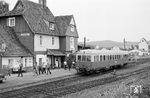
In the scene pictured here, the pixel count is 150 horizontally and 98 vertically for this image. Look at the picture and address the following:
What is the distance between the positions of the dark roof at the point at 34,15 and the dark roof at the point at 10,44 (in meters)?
2.88

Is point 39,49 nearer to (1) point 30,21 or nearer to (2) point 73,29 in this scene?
(1) point 30,21

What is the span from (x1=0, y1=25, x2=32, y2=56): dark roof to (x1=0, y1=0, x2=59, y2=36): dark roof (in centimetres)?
288

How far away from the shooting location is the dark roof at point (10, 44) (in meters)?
34.8

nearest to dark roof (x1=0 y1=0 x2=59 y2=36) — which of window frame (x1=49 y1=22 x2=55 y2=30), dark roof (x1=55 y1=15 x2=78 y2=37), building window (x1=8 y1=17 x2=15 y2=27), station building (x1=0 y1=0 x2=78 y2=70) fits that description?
station building (x1=0 y1=0 x2=78 y2=70)

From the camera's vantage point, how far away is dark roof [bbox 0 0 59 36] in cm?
3973

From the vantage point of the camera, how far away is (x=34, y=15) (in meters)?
41.9

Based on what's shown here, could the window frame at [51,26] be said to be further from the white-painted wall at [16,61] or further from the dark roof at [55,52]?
the white-painted wall at [16,61]

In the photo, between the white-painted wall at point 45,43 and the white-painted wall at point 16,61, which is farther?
the white-painted wall at point 45,43

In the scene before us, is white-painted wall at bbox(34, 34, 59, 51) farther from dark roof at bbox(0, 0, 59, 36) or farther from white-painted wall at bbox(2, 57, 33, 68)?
white-painted wall at bbox(2, 57, 33, 68)

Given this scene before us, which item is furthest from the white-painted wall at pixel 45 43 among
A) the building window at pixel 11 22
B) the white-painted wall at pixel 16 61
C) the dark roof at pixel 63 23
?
the building window at pixel 11 22

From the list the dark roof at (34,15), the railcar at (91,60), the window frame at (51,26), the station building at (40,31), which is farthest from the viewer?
the window frame at (51,26)

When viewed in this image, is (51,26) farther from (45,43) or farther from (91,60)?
(91,60)

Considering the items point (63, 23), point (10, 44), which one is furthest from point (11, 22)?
point (63, 23)

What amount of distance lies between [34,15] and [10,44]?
7.48 metres
